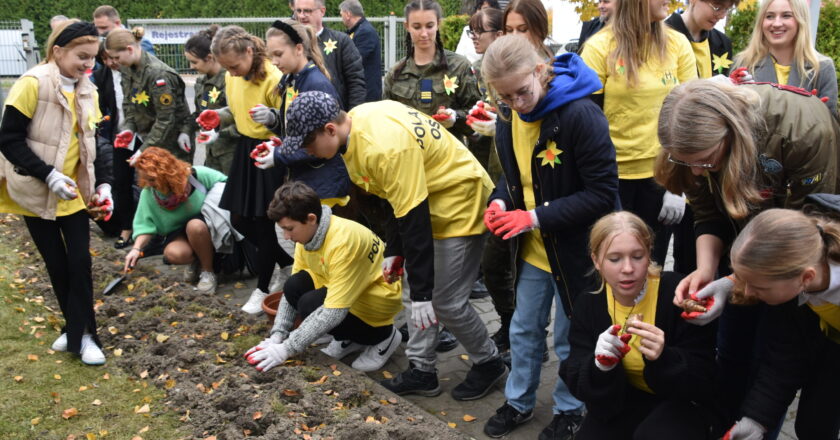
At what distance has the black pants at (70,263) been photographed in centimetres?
434

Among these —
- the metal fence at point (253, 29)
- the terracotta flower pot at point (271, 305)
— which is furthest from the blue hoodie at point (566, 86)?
the metal fence at point (253, 29)

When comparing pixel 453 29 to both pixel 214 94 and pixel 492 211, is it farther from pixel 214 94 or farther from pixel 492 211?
pixel 492 211

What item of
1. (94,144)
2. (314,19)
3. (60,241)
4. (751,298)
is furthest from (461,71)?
(751,298)

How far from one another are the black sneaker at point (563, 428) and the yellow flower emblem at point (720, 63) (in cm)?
243

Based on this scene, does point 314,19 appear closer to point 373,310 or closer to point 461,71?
point 461,71

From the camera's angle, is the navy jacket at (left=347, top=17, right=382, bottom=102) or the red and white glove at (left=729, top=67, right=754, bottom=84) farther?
the navy jacket at (left=347, top=17, right=382, bottom=102)

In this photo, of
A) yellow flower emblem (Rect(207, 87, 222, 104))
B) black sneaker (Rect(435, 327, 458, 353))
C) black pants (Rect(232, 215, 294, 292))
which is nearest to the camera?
black sneaker (Rect(435, 327, 458, 353))

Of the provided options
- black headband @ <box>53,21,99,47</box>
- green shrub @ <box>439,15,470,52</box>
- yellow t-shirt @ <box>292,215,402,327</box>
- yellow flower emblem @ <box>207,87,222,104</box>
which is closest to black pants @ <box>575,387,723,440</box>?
yellow t-shirt @ <box>292,215,402,327</box>

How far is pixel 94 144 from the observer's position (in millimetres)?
4414

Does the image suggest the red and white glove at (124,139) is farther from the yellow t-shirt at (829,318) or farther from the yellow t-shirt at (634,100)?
the yellow t-shirt at (829,318)

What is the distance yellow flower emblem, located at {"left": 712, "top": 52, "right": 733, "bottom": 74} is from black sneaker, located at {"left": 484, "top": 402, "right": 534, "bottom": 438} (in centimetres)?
247

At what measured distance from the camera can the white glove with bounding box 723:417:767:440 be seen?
2.63 meters

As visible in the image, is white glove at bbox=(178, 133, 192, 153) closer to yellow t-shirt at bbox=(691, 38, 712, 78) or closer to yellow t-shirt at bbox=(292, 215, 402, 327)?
yellow t-shirt at bbox=(292, 215, 402, 327)

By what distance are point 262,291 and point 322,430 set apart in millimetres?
2186
